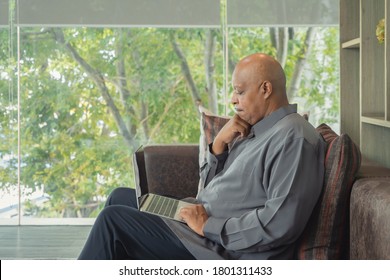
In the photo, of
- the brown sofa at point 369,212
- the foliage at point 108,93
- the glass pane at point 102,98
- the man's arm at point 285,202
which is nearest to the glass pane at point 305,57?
the foliage at point 108,93

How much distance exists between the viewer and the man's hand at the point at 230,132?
282 cm

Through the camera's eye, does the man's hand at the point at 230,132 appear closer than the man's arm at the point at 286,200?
No

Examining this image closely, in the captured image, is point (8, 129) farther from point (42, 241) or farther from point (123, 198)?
point (123, 198)

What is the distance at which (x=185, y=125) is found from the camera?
18.5 ft

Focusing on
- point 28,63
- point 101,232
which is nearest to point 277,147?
point 101,232

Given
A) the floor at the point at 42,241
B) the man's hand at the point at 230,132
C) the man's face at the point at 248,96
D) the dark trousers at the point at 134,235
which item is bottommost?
the floor at the point at 42,241

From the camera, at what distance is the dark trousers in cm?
258

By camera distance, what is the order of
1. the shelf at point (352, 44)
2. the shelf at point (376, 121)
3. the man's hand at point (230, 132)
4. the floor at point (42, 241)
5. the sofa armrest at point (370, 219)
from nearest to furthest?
the sofa armrest at point (370, 219) → the man's hand at point (230, 132) → the shelf at point (376, 121) → the shelf at point (352, 44) → the floor at point (42, 241)

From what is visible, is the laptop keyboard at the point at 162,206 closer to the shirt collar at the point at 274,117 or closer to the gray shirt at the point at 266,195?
the gray shirt at the point at 266,195

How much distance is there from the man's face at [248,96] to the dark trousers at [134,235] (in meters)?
0.50

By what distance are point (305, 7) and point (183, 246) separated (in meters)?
3.37

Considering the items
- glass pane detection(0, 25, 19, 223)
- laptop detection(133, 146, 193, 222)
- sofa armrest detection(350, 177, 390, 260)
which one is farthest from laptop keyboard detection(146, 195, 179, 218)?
glass pane detection(0, 25, 19, 223)

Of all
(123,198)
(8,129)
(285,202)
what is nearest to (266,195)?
(285,202)

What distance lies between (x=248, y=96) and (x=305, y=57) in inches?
121
